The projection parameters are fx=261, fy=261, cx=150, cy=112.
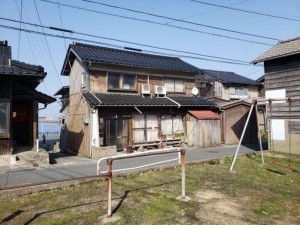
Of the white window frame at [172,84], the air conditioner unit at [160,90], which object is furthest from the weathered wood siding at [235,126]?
the air conditioner unit at [160,90]

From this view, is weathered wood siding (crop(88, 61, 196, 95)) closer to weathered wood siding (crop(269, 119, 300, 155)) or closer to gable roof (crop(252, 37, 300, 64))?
gable roof (crop(252, 37, 300, 64))

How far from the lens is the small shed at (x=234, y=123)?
21.5 metres

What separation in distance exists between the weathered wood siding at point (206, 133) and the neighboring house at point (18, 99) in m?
10.7

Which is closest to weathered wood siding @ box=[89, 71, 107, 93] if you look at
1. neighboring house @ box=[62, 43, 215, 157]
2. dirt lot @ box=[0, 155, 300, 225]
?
neighboring house @ box=[62, 43, 215, 157]

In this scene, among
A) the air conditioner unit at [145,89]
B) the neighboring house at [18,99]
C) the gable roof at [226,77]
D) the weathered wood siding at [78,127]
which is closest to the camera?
the neighboring house at [18,99]

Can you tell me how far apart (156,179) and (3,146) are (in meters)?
8.02

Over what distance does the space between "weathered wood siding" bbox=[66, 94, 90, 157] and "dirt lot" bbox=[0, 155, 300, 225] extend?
8.30 metres

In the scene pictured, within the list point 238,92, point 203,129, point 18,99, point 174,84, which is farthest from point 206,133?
point 238,92

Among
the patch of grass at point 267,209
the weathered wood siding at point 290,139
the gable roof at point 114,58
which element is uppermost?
the gable roof at point 114,58

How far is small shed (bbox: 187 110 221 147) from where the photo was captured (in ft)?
64.8

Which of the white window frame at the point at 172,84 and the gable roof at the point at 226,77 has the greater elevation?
the gable roof at the point at 226,77

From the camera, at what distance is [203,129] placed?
65.2 feet

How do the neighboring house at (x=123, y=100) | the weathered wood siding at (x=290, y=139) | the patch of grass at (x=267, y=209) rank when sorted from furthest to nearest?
the neighboring house at (x=123, y=100)
the weathered wood siding at (x=290, y=139)
the patch of grass at (x=267, y=209)

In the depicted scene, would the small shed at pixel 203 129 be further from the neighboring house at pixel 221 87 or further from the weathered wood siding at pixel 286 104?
the neighboring house at pixel 221 87
